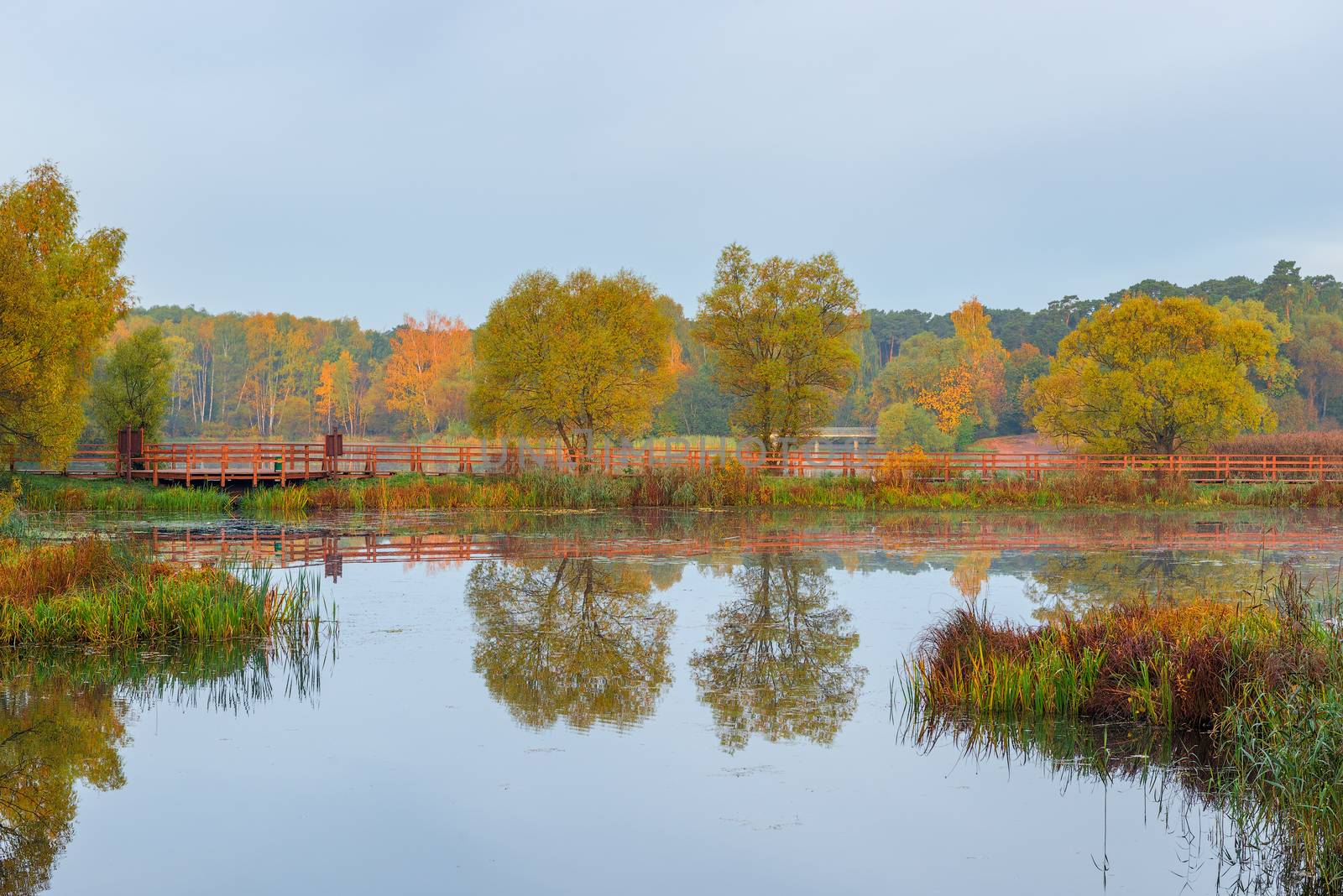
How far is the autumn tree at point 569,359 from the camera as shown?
131 feet

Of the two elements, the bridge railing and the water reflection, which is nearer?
the water reflection

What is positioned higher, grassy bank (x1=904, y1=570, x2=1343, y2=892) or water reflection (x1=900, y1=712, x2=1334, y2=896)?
grassy bank (x1=904, y1=570, x2=1343, y2=892)

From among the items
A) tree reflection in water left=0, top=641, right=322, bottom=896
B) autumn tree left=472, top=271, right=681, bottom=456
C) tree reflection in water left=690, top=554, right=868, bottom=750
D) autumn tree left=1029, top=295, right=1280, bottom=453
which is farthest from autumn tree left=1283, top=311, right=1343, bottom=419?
tree reflection in water left=0, top=641, right=322, bottom=896

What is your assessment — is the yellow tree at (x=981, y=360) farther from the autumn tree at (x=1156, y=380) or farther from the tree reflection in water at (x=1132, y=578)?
the tree reflection in water at (x=1132, y=578)

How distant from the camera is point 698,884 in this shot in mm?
6145

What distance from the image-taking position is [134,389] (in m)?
38.3

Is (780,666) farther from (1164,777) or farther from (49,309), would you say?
(49,309)

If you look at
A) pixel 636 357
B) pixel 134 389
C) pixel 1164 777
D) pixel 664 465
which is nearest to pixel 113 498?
pixel 134 389

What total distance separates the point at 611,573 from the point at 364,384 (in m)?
86.1

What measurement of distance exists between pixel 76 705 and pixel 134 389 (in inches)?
1255

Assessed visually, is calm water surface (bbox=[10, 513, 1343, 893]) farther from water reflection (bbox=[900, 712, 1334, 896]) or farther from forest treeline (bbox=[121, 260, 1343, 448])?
forest treeline (bbox=[121, 260, 1343, 448])

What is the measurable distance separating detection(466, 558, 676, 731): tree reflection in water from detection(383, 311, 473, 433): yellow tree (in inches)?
2210

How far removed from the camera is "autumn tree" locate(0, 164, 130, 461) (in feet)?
79.7

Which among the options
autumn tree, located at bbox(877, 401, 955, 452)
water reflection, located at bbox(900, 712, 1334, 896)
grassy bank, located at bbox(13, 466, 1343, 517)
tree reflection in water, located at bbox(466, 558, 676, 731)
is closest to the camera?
water reflection, located at bbox(900, 712, 1334, 896)
